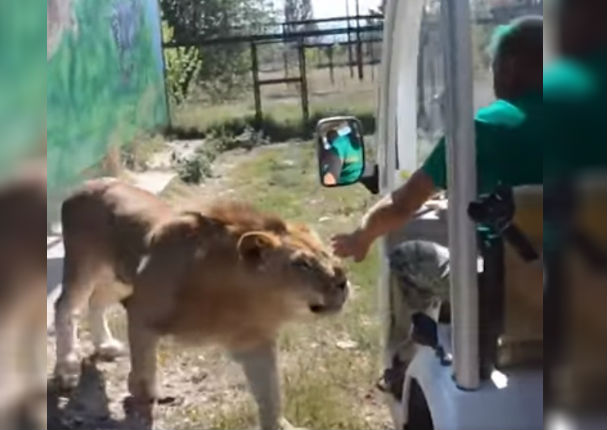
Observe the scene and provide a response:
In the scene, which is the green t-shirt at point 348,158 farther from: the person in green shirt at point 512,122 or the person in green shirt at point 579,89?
the person in green shirt at point 579,89

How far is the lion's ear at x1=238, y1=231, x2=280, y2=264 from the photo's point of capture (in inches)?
52.2

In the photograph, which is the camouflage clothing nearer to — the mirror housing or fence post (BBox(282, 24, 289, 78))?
the mirror housing

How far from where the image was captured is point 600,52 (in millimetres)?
770

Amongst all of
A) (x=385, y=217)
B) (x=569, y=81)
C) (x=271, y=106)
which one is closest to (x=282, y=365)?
(x=385, y=217)

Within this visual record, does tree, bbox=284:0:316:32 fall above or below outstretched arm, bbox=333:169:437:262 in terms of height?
above

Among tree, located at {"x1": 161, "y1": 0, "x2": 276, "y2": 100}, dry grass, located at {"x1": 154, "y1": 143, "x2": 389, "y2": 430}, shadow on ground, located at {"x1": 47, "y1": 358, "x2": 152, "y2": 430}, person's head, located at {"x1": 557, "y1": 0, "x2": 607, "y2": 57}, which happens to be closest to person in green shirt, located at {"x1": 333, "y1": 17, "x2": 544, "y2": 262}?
person's head, located at {"x1": 557, "y1": 0, "x2": 607, "y2": 57}

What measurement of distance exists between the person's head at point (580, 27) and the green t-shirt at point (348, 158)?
687mm

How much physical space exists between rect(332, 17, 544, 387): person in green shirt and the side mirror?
120 mm

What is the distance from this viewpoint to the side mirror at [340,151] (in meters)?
1.43

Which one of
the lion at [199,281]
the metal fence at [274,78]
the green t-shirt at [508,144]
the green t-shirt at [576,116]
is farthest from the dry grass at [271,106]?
the green t-shirt at [576,116]

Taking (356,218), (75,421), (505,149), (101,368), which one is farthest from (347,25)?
(75,421)

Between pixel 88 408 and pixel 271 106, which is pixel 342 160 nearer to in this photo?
pixel 271 106

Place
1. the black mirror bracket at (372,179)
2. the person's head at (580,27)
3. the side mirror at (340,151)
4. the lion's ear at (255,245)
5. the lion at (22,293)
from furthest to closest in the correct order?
the black mirror bracket at (372,179)
the side mirror at (340,151)
the lion's ear at (255,245)
the lion at (22,293)
the person's head at (580,27)

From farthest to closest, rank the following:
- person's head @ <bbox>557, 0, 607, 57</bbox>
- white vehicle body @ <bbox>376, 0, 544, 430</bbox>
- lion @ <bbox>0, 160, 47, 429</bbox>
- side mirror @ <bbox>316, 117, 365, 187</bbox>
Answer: side mirror @ <bbox>316, 117, 365, 187</bbox> → white vehicle body @ <bbox>376, 0, 544, 430</bbox> → lion @ <bbox>0, 160, 47, 429</bbox> → person's head @ <bbox>557, 0, 607, 57</bbox>
